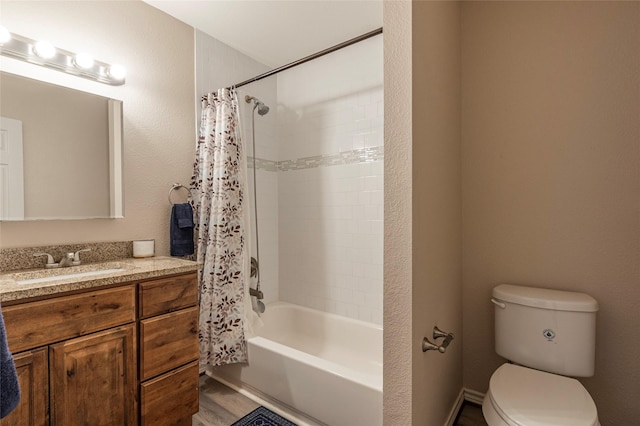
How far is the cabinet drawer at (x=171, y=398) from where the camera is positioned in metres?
1.46

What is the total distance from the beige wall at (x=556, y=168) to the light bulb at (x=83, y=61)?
2.19 m

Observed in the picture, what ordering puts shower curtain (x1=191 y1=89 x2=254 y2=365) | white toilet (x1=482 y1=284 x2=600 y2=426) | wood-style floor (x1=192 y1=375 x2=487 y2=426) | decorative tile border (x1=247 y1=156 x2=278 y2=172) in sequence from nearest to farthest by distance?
white toilet (x1=482 y1=284 x2=600 y2=426), wood-style floor (x1=192 y1=375 x2=487 y2=426), shower curtain (x1=191 y1=89 x2=254 y2=365), decorative tile border (x1=247 y1=156 x2=278 y2=172)

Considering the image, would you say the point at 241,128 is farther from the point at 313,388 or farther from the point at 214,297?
the point at 313,388

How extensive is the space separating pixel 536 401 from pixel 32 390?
196 centimetres

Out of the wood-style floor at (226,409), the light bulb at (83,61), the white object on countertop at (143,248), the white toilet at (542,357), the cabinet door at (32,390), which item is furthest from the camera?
the white object on countertop at (143,248)

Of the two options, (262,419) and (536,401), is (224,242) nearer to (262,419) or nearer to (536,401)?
(262,419)

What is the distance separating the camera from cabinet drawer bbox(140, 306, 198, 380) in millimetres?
1452

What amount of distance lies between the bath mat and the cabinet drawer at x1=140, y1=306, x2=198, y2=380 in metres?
0.48

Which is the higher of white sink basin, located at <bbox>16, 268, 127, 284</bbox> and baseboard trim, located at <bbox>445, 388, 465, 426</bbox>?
white sink basin, located at <bbox>16, 268, 127, 284</bbox>

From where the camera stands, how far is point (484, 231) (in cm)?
191

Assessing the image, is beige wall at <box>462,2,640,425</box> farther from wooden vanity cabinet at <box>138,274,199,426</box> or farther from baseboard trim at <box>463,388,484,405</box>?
wooden vanity cabinet at <box>138,274,199,426</box>

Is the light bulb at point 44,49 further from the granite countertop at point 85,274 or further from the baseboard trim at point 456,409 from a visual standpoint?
the baseboard trim at point 456,409

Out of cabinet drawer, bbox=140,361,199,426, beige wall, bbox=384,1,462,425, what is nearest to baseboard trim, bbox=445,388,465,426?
beige wall, bbox=384,1,462,425

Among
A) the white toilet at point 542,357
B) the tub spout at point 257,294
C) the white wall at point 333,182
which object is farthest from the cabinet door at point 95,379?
the white toilet at point 542,357
